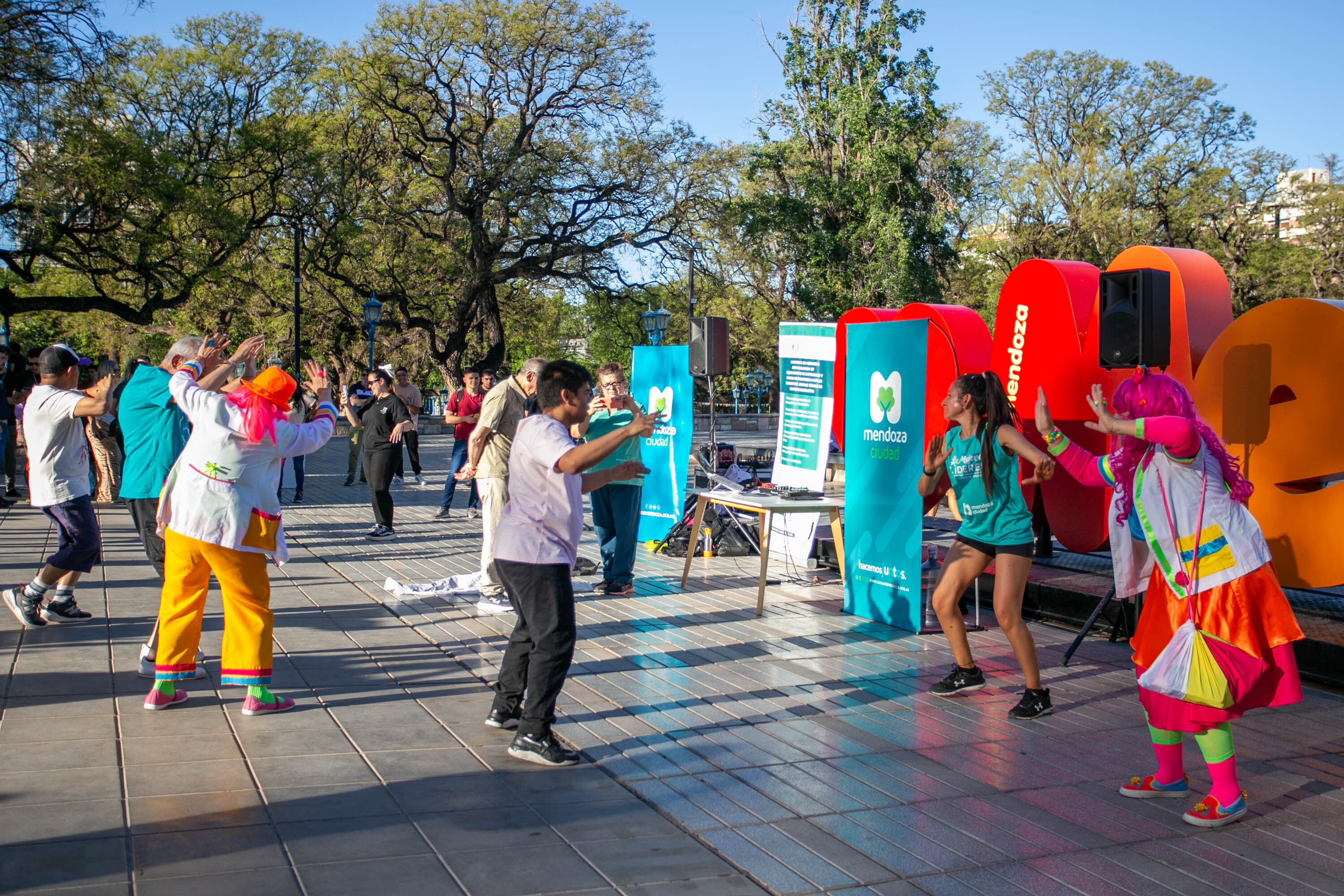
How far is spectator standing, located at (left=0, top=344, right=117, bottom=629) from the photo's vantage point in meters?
6.79

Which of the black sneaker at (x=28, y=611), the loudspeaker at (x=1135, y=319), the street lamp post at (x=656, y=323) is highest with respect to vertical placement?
the street lamp post at (x=656, y=323)

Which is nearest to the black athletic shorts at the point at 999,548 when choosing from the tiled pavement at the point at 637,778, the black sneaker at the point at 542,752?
the tiled pavement at the point at 637,778

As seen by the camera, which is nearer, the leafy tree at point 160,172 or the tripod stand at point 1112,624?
the tripod stand at point 1112,624

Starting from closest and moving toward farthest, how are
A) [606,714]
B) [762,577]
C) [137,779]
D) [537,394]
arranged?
[137,779]
[537,394]
[606,714]
[762,577]

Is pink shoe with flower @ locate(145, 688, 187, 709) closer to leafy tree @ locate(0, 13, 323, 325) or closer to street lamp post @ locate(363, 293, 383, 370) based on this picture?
leafy tree @ locate(0, 13, 323, 325)

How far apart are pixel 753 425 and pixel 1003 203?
13303 millimetres

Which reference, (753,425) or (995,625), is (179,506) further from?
(753,425)

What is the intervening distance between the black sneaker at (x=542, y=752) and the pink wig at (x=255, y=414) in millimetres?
1936

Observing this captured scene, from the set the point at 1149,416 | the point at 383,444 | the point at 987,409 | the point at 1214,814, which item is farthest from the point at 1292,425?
the point at 383,444

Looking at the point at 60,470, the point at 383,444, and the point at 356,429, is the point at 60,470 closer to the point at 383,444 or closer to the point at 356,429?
the point at 383,444

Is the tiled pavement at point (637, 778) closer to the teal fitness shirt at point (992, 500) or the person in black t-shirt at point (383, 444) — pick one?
the teal fitness shirt at point (992, 500)

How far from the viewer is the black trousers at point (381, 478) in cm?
1198

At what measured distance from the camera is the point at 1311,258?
38.2m

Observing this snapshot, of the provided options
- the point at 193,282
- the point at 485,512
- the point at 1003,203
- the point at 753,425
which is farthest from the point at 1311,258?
the point at 485,512
